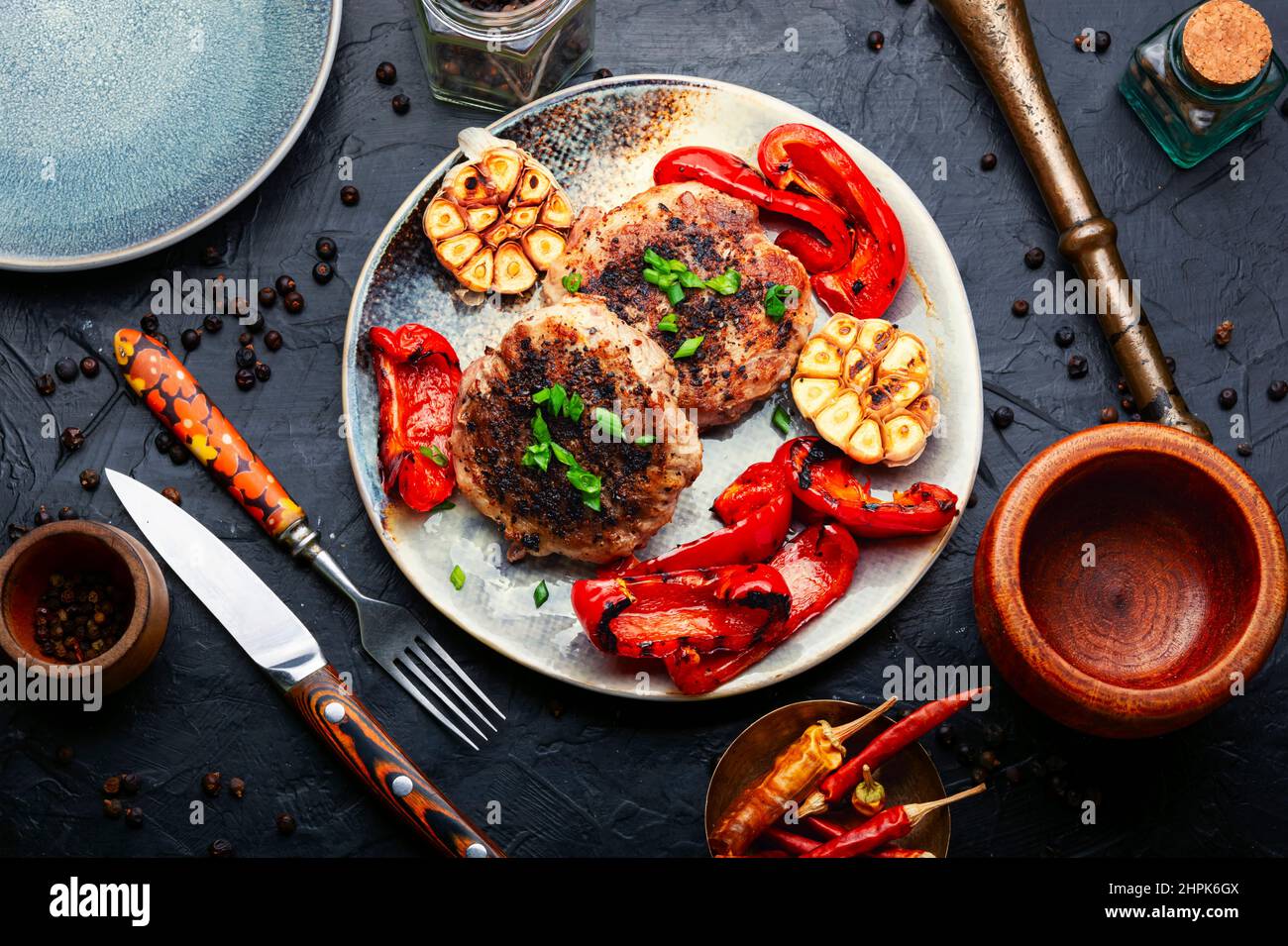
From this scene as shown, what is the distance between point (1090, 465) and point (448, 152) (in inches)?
86.2

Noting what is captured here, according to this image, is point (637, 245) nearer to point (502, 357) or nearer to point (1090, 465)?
point (502, 357)

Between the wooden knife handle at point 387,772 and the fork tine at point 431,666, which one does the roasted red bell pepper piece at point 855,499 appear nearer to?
the fork tine at point 431,666

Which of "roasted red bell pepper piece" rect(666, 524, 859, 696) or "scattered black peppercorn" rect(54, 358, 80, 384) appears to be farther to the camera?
"scattered black peppercorn" rect(54, 358, 80, 384)

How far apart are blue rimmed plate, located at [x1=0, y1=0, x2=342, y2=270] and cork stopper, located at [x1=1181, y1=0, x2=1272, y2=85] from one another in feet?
8.65

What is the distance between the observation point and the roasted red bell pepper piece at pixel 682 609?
3.49m

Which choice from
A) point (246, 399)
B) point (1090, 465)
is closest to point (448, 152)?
point (246, 399)

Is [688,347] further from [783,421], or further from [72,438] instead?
[72,438]

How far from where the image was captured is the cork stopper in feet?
12.3

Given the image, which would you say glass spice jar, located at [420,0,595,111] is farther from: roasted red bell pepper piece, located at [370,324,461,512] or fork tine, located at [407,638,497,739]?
fork tine, located at [407,638,497,739]

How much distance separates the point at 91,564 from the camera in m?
3.71

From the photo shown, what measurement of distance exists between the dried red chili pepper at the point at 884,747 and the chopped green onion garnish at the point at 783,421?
904 millimetres

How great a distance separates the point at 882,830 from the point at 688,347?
1.46 meters

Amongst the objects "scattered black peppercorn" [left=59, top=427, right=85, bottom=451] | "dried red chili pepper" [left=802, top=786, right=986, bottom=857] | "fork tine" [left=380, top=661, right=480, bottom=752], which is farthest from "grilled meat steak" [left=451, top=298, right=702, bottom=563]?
A: "scattered black peppercorn" [left=59, top=427, right=85, bottom=451]

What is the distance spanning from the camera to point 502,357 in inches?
142
